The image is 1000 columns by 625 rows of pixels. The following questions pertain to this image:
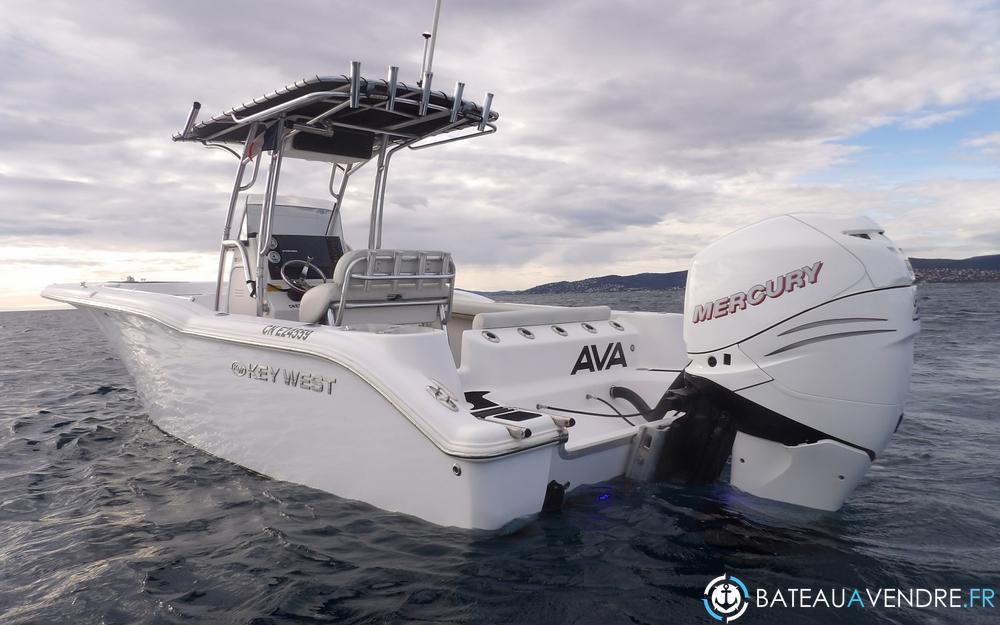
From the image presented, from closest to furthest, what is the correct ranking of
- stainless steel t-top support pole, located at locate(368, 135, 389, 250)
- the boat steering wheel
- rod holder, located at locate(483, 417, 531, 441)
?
rod holder, located at locate(483, 417, 531, 441), the boat steering wheel, stainless steel t-top support pole, located at locate(368, 135, 389, 250)

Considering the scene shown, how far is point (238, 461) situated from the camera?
189 inches

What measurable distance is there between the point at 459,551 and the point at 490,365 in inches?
54.8

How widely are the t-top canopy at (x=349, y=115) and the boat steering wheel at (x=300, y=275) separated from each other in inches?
40.5

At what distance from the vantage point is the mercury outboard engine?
3074mm

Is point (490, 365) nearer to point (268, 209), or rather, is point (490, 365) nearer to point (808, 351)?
point (808, 351)

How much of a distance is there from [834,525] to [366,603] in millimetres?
2382

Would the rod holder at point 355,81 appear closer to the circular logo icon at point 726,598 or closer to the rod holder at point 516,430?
the rod holder at point 516,430

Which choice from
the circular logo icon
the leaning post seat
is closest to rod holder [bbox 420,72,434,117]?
the leaning post seat

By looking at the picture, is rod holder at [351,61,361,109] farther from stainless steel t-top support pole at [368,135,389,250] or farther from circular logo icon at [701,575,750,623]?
circular logo icon at [701,575,750,623]

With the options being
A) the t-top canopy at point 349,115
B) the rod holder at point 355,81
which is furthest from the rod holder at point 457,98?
the rod holder at point 355,81

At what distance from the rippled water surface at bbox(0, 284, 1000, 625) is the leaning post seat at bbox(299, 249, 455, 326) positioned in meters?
1.26

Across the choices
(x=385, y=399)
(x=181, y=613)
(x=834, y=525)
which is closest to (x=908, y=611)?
(x=834, y=525)

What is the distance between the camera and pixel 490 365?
14.0 feet

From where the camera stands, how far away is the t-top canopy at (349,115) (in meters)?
4.43
